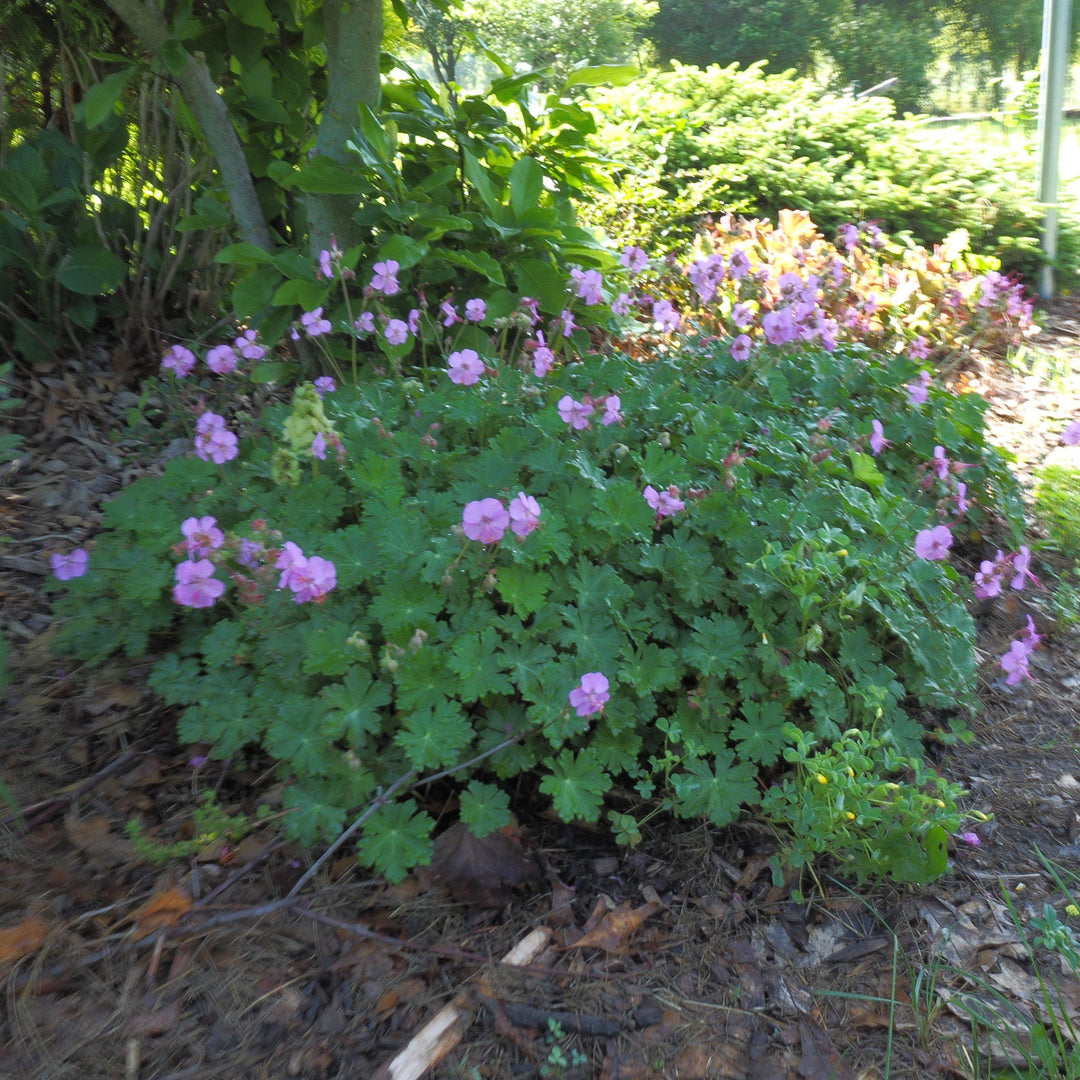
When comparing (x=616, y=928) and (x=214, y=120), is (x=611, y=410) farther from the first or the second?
(x=214, y=120)

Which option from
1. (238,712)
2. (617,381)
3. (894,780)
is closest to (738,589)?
(894,780)

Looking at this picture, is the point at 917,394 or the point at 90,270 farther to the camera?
the point at 90,270

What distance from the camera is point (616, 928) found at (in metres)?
1.70

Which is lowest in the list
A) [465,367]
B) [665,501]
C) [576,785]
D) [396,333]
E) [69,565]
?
[576,785]

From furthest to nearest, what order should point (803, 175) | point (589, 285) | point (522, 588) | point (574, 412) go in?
point (803, 175)
point (589, 285)
point (574, 412)
point (522, 588)

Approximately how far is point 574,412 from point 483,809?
993 millimetres

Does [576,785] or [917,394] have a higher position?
[917,394]

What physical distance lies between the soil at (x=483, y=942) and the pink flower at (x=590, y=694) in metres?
0.35

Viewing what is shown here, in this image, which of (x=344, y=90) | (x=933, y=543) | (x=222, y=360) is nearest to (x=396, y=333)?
(x=222, y=360)

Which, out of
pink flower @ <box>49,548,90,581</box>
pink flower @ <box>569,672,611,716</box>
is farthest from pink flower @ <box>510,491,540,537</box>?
pink flower @ <box>49,548,90,581</box>

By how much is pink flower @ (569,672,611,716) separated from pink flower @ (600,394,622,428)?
0.79 meters

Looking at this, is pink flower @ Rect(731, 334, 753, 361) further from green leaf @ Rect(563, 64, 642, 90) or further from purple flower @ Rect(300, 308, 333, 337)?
green leaf @ Rect(563, 64, 642, 90)

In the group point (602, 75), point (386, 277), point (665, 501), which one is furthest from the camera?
point (602, 75)

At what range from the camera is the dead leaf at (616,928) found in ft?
5.47
